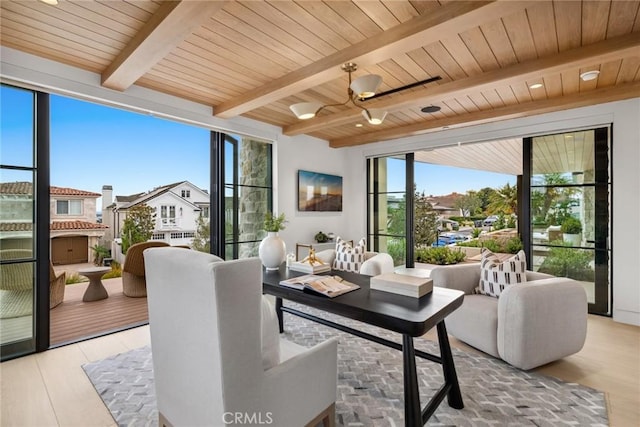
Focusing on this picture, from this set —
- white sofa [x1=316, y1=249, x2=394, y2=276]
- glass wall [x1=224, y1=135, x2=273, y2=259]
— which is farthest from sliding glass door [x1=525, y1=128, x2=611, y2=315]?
glass wall [x1=224, y1=135, x2=273, y2=259]

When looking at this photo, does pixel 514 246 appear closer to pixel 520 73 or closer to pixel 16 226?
pixel 520 73

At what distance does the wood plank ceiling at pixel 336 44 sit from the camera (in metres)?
1.84

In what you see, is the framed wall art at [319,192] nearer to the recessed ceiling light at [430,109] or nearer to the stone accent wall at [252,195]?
the stone accent wall at [252,195]

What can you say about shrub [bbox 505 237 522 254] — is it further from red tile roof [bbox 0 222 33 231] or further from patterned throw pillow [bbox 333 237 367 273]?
red tile roof [bbox 0 222 33 231]

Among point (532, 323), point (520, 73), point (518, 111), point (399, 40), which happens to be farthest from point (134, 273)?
point (518, 111)

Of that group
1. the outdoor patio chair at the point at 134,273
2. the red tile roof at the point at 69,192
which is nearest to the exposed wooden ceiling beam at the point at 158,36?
the outdoor patio chair at the point at 134,273

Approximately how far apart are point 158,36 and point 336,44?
123 centimetres

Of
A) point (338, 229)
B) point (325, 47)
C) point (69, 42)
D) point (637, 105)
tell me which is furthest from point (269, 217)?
point (637, 105)

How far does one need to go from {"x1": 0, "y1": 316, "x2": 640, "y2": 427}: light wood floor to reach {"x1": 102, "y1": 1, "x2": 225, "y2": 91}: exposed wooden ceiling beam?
94.1 inches

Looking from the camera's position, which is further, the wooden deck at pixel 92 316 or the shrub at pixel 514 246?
the shrub at pixel 514 246

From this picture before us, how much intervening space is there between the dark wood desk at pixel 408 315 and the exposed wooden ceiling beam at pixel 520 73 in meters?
2.02

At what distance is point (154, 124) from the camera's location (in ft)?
19.5

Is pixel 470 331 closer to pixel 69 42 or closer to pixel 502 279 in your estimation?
pixel 502 279

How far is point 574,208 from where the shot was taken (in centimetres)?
367
